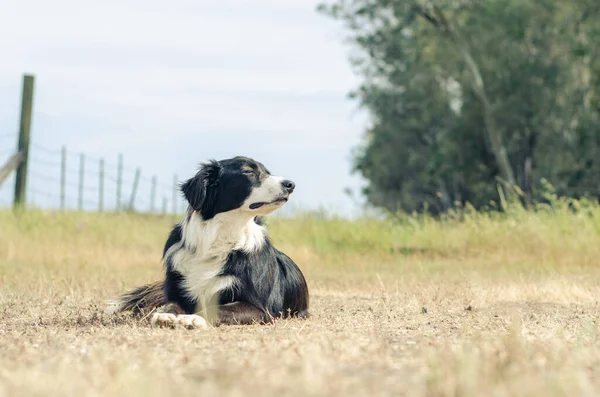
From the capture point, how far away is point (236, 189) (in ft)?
22.7

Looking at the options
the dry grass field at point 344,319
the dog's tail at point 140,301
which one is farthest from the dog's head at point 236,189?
the dog's tail at point 140,301

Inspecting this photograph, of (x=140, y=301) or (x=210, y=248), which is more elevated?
(x=210, y=248)

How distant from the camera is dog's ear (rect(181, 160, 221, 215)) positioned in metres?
7.00

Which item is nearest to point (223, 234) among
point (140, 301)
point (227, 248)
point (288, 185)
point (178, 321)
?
point (227, 248)

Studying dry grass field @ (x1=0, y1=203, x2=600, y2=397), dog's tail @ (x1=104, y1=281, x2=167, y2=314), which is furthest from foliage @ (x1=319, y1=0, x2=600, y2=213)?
dog's tail @ (x1=104, y1=281, x2=167, y2=314)

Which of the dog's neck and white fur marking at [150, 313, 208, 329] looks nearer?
white fur marking at [150, 313, 208, 329]

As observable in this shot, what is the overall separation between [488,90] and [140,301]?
2821cm

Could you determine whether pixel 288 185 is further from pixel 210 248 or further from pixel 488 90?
pixel 488 90

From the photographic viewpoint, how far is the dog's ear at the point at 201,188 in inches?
275

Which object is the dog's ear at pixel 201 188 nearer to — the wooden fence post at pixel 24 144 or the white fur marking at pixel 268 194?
the white fur marking at pixel 268 194

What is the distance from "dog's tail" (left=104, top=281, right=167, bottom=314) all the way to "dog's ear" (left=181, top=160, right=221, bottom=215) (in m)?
1.15

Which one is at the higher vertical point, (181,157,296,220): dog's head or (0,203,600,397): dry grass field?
(181,157,296,220): dog's head

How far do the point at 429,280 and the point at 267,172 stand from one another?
550 centimetres

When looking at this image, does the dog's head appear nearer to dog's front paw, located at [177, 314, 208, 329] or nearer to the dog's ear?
the dog's ear
